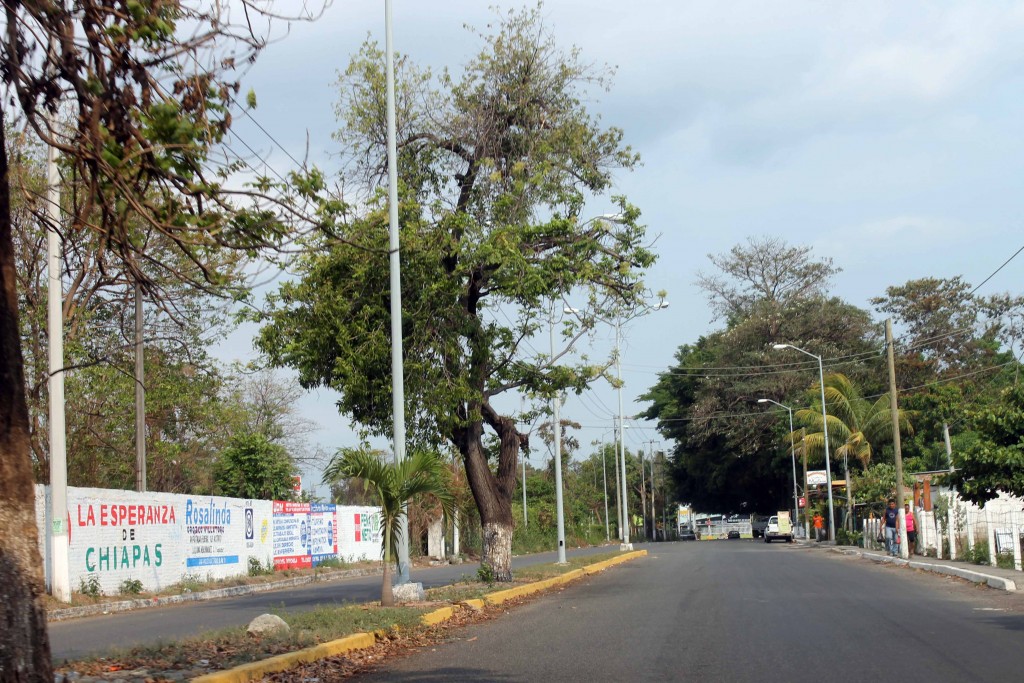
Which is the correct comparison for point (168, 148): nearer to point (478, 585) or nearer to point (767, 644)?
point (767, 644)

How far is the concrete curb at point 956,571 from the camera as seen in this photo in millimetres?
18253

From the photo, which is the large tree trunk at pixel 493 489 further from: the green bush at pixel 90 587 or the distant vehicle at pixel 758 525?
the distant vehicle at pixel 758 525

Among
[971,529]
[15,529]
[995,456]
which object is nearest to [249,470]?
[971,529]

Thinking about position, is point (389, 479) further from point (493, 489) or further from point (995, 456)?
point (995, 456)

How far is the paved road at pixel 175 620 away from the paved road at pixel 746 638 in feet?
11.6

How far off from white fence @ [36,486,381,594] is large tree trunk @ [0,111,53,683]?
12.2 m

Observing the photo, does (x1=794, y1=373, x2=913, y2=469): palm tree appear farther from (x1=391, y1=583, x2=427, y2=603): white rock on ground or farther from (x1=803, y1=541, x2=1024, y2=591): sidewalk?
(x1=391, y1=583, x2=427, y2=603): white rock on ground

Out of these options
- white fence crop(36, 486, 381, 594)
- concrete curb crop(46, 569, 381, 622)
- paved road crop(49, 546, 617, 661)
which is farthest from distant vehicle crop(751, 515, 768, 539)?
paved road crop(49, 546, 617, 661)

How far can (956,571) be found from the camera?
22734 mm

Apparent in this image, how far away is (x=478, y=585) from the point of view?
20.2 m

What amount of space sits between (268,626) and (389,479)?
3.85 m

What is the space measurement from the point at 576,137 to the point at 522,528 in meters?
34.4

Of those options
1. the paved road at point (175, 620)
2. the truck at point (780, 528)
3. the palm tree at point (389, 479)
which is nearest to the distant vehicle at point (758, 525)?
the truck at point (780, 528)

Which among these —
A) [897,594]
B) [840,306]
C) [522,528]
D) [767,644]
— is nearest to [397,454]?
[767,644]
